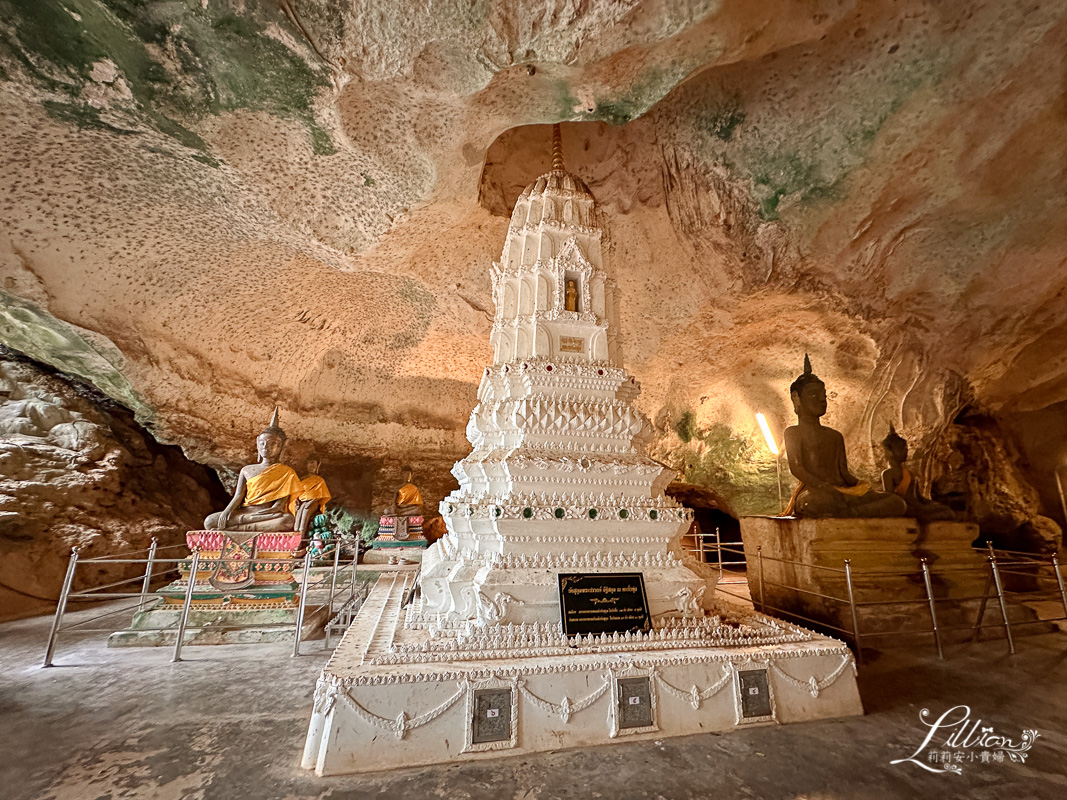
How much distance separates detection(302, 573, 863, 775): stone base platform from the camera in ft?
7.80

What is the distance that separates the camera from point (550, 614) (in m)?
3.22

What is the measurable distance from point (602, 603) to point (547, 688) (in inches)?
31.4

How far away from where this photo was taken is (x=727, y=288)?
25.9 ft

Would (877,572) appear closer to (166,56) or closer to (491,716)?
(491,716)

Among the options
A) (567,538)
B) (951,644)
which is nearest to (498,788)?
(567,538)

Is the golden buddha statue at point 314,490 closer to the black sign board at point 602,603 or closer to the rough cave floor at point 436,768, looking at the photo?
the rough cave floor at point 436,768

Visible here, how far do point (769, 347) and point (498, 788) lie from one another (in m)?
9.30

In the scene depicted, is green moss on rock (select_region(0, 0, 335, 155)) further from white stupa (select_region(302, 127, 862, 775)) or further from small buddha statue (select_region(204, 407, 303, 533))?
small buddha statue (select_region(204, 407, 303, 533))

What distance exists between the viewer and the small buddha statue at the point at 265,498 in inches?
249

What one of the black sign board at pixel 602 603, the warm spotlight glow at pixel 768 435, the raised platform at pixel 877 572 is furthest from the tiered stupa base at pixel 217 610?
the warm spotlight glow at pixel 768 435

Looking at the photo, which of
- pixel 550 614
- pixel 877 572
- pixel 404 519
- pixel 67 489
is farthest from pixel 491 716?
pixel 67 489

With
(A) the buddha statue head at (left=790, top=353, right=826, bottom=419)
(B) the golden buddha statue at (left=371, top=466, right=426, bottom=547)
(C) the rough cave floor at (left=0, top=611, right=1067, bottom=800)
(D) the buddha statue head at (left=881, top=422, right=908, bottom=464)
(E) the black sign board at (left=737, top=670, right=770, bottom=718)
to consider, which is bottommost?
(C) the rough cave floor at (left=0, top=611, right=1067, bottom=800)

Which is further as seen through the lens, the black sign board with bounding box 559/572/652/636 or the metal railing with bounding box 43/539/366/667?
the metal railing with bounding box 43/539/366/667

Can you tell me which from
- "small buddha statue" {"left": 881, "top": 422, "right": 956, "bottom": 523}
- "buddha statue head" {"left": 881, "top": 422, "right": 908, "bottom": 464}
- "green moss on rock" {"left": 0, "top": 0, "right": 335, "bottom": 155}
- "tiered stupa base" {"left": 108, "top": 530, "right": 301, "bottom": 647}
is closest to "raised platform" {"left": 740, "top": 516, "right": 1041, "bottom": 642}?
"small buddha statue" {"left": 881, "top": 422, "right": 956, "bottom": 523}
